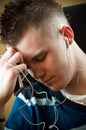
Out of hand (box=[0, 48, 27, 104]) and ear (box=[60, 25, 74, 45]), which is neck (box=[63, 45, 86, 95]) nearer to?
ear (box=[60, 25, 74, 45])

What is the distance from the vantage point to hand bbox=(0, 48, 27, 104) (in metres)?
1.02

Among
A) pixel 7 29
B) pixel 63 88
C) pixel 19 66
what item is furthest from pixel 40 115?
pixel 7 29

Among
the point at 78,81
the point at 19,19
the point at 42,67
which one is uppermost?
the point at 19,19

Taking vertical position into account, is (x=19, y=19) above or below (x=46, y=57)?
above

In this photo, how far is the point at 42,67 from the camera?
1.10m

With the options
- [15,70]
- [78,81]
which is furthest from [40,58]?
[78,81]

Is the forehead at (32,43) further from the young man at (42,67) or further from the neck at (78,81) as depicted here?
the neck at (78,81)

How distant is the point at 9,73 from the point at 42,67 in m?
0.16

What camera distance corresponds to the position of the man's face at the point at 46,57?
1058 millimetres

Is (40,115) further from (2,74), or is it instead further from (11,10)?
(11,10)

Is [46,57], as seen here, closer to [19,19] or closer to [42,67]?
[42,67]

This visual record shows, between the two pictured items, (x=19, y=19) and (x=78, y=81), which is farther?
(x=78, y=81)

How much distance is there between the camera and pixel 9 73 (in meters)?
1.02

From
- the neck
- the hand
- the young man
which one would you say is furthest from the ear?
the hand
